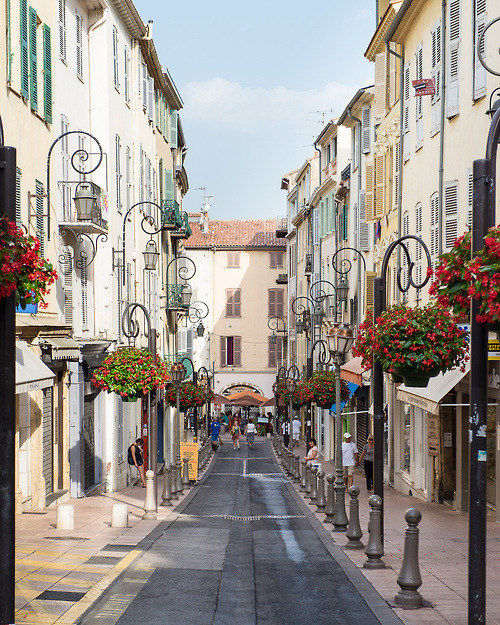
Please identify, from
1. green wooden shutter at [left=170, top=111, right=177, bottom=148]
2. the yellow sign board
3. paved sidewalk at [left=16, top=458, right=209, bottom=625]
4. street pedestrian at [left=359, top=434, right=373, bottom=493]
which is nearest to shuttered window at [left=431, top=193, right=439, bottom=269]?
street pedestrian at [left=359, top=434, right=373, bottom=493]

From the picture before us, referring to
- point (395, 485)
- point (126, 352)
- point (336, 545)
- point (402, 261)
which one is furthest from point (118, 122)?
point (336, 545)

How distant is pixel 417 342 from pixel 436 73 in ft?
40.6

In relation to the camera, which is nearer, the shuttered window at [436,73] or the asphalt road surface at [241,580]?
the asphalt road surface at [241,580]

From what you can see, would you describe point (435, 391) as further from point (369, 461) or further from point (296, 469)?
point (296, 469)

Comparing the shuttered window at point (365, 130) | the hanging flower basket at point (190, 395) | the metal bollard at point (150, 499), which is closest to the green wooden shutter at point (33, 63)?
the metal bollard at point (150, 499)

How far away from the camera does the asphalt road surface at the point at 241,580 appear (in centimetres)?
961

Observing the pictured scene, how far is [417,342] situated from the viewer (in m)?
11.7

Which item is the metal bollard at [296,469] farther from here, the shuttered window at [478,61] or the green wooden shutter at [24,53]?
the green wooden shutter at [24,53]

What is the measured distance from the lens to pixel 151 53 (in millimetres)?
36031

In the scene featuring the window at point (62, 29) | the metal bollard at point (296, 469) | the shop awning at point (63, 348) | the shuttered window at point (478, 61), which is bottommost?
the metal bollard at point (296, 469)

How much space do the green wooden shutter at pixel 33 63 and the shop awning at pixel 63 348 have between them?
4.87 metres

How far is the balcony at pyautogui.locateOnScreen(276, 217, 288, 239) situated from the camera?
246ft

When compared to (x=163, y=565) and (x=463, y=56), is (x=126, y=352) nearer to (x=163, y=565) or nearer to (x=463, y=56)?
(x=163, y=565)

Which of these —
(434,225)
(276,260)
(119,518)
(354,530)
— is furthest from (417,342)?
(276,260)
